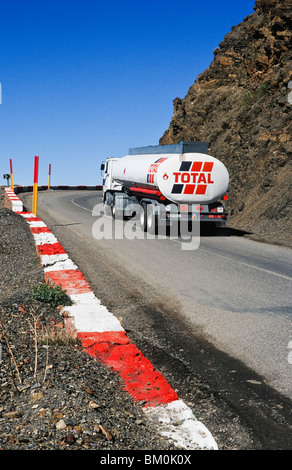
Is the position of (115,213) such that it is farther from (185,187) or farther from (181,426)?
(181,426)

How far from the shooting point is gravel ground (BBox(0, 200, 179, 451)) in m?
3.34

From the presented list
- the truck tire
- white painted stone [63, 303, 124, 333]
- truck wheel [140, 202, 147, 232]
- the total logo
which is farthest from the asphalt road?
the truck tire

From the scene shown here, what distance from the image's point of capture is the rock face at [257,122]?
20000mm

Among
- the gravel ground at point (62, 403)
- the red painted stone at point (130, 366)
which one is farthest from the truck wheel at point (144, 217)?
the red painted stone at point (130, 366)

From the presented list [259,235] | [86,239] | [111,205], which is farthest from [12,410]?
[111,205]

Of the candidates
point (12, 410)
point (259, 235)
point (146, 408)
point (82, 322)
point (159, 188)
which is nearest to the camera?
point (12, 410)

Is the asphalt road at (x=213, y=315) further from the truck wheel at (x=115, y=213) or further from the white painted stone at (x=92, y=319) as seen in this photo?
the truck wheel at (x=115, y=213)

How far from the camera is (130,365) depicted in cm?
499

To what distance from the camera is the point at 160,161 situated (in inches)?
679

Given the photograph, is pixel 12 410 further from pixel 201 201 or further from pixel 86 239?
pixel 201 201

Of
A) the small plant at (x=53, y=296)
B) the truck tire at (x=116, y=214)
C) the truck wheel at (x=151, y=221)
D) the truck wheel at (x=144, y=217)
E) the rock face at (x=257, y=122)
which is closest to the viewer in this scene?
the small plant at (x=53, y=296)

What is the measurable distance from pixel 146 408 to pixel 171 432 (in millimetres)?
465

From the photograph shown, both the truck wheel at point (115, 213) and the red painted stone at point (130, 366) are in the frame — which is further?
the truck wheel at point (115, 213)

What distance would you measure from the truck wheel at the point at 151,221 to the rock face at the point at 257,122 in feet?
13.8
